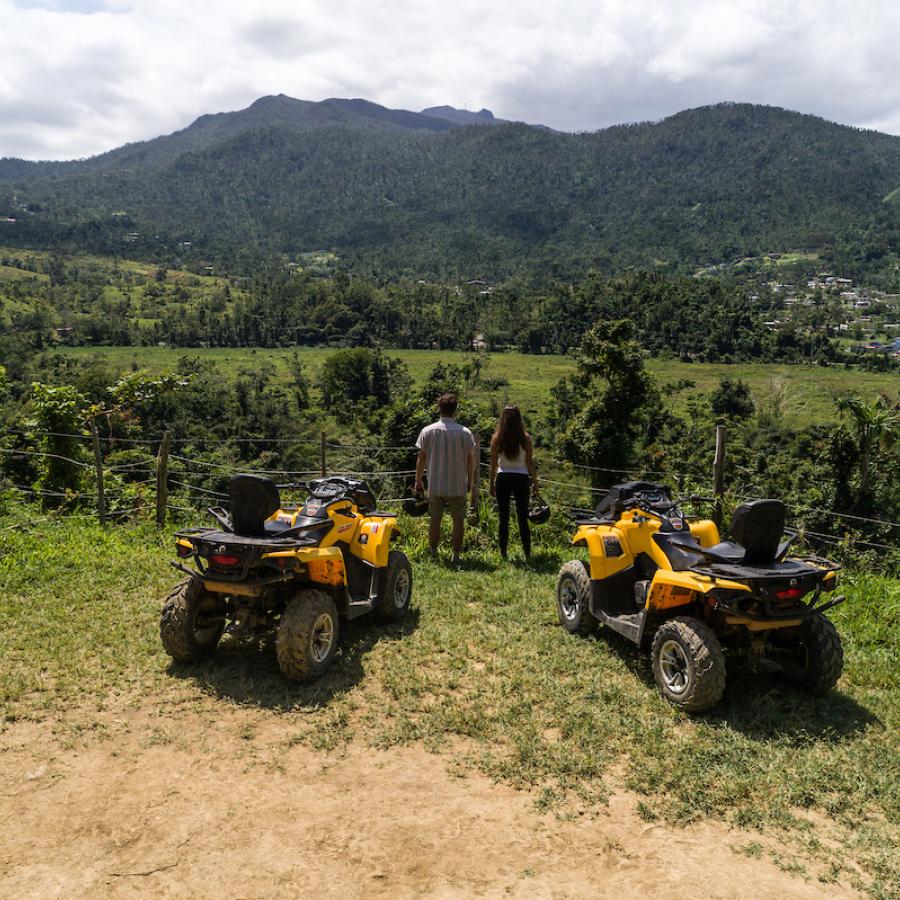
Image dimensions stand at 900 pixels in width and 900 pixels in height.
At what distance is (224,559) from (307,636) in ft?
2.41

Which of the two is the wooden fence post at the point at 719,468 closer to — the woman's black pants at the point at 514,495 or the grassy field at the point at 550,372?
the woman's black pants at the point at 514,495

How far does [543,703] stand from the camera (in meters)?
4.44

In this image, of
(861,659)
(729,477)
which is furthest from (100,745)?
(729,477)

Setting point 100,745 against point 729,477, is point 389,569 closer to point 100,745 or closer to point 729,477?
point 100,745

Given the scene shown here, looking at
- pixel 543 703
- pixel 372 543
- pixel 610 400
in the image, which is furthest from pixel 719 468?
pixel 610 400

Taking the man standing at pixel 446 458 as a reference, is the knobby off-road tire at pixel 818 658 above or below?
below

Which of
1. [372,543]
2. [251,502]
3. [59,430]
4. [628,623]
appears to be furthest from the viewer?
[59,430]

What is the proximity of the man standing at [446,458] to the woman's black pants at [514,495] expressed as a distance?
35cm

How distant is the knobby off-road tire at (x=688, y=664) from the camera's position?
164 inches

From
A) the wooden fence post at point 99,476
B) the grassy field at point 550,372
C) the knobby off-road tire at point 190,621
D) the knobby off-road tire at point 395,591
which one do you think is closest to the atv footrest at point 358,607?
the knobby off-road tire at point 395,591

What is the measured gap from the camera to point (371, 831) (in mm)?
3260

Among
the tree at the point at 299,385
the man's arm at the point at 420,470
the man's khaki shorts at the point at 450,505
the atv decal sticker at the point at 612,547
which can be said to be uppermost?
the man's arm at the point at 420,470

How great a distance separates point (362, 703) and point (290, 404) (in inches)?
2401

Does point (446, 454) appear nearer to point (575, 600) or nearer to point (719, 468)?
point (575, 600)
